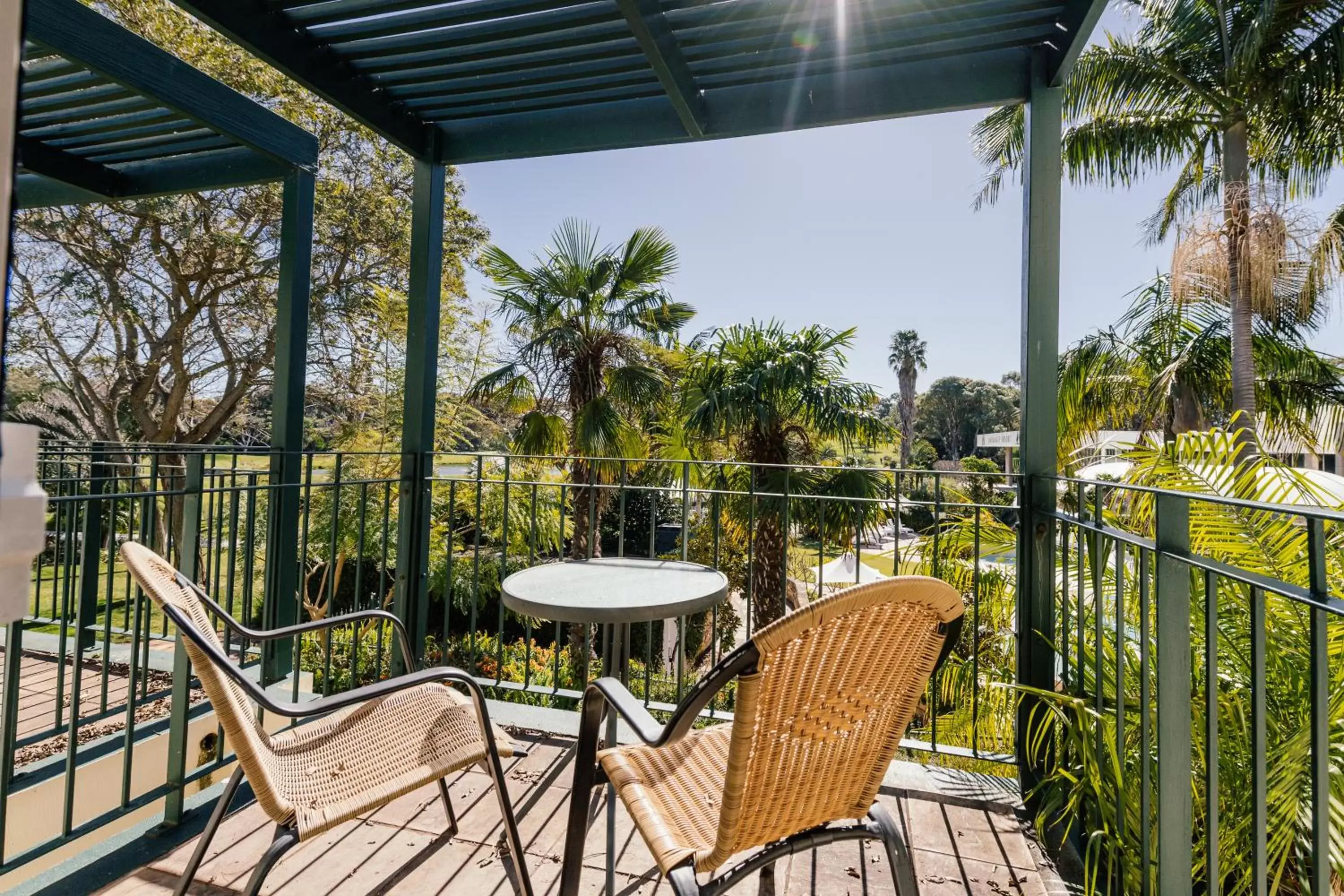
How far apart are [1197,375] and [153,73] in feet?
40.7

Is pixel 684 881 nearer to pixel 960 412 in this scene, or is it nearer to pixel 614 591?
pixel 614 591

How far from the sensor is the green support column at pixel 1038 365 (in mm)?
2344

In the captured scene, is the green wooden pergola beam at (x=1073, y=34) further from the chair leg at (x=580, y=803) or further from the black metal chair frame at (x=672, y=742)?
the chair leg at (x=580, y=803)

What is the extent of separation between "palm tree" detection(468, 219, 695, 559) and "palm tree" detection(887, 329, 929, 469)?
2675 cm

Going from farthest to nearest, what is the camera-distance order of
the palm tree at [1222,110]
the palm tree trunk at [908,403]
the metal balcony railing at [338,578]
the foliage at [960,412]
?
1. the foliage at [960,412]
2. the palm tree trunk at [908,403]
3. the palm tree at [1222,110]
4. the metal balcony railing at [338,578]

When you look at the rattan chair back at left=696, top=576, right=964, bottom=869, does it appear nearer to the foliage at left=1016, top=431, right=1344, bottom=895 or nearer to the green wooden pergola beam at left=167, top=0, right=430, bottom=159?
the foliage at left=1016, top=431, right=1344, bottom=895

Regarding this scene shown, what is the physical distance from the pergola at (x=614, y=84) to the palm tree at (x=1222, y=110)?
18.4 ft

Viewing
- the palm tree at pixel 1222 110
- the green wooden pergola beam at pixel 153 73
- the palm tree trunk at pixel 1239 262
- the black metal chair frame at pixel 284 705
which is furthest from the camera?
the palm tree trunk at pixel 1239 262

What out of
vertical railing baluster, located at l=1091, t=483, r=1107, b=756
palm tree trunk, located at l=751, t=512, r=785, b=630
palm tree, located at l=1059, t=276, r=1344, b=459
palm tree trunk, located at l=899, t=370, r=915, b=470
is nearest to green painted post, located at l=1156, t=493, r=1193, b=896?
vertical railing baluster, located at l=1091, t=483, r=1107, b=756

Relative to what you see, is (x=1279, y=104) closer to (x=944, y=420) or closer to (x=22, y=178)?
(x=22, y=178)

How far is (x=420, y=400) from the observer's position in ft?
10.4

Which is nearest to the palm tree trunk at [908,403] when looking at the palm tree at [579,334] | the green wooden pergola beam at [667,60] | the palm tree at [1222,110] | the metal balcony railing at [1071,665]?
the palm tree at [1222,110]

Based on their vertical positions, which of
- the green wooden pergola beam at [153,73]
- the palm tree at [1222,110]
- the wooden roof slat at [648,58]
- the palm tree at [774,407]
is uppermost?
the palm tree at [1222,110]

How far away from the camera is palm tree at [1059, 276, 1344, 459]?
974 centimetres
